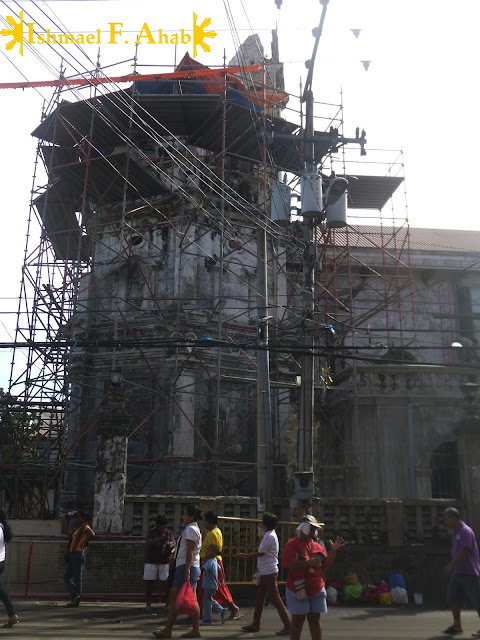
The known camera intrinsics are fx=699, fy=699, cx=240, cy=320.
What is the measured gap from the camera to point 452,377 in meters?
20.1

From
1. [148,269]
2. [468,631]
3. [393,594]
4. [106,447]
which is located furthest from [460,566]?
[148,269]

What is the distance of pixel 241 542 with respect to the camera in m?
11.4

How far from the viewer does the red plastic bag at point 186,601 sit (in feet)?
24.5

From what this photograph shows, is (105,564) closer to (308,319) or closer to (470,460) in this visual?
(308,319)

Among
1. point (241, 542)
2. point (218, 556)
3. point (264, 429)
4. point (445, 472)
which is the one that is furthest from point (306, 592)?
point (445, 472)

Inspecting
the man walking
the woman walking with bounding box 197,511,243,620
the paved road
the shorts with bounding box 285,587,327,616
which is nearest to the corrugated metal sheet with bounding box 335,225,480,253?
the paved road

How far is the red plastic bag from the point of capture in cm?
745

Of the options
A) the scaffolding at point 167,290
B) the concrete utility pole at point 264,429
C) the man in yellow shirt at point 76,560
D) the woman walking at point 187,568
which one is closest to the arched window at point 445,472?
the scaffolding at point 167,290

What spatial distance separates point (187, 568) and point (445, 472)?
536 inches

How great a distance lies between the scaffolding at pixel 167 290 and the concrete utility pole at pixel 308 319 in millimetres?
5610

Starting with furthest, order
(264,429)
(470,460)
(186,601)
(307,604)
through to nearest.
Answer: (470,460)
(264,429)
(186,601)
(307,604)

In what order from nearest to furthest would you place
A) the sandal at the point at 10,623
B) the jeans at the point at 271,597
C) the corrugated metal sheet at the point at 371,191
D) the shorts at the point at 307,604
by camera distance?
the shorts at the point at 307,604, the jeans at the point at 271,597, the sandal at the point at 10,623, the corrugated metal sheet at the point at 371,191

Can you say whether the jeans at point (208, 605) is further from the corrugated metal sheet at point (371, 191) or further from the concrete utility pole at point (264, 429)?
the corrugated metal sheet at point (371, 191)

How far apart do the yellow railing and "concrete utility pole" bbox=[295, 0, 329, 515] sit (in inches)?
23.4
